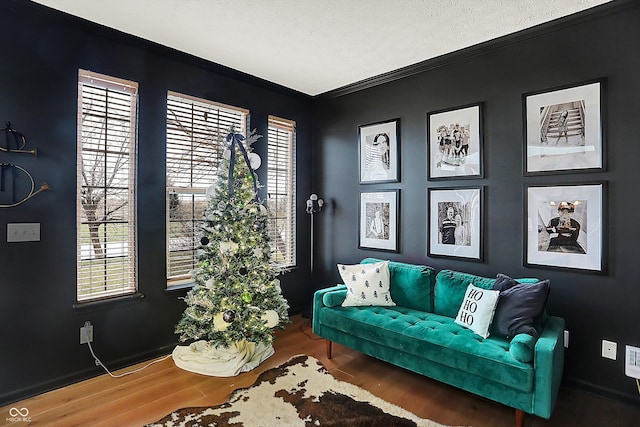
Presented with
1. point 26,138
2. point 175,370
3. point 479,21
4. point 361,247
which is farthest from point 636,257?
point 26,138

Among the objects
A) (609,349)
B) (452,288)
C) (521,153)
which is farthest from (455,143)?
(609,349)

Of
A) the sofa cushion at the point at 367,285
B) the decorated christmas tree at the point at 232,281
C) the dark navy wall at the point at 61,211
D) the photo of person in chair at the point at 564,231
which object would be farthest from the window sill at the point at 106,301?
the photo of person in chair at the point at 564,231

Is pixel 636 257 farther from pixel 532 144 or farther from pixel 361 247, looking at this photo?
pixel 361 247

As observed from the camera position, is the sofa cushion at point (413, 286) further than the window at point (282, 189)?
No

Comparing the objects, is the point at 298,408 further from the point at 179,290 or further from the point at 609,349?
the point at 609,349

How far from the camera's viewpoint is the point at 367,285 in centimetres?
323

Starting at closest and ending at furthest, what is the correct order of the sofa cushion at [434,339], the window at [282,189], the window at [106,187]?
the sofa cushion at [434,339], the window at [106,187], the window at [282,189]

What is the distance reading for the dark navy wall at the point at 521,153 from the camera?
2445 mm

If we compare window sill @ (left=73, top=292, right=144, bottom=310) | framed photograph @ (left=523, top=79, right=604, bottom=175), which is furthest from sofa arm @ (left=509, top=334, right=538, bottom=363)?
window sill @ (left=73, top=292, right=144, bottom=310)

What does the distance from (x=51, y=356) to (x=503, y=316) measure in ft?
11.2

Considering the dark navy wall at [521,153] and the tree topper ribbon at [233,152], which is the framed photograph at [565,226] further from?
the tree topper ribbon at [233,152]

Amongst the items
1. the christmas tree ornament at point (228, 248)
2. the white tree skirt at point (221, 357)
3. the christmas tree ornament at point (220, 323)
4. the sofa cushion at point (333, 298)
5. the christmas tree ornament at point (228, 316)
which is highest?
the christmas tree ornament at point (228, 248)

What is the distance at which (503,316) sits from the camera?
97.3 inches

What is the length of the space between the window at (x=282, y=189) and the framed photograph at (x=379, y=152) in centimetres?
95
